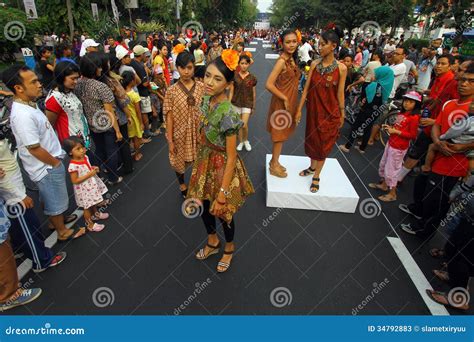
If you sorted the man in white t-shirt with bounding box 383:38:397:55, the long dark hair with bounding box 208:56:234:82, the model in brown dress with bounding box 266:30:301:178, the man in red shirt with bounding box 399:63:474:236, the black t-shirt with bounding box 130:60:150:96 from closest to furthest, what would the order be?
the long dark hair with bounding box 208:56:234:82
the man in red shirt with bounding box 399:63:474:236
the model in brown dress with bounding box 266:30:301:178
the black t-shirt with bounding box 130:60:150:96
the man in white t-shirt with bounding box 383:38:397:55

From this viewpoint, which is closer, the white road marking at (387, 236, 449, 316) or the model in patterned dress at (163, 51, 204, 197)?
the white road marking at (387, 236, 449, 316)

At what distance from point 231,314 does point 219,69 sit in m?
1.79

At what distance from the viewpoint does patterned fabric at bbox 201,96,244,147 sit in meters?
1.85

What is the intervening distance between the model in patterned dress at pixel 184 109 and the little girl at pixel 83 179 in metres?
0.84

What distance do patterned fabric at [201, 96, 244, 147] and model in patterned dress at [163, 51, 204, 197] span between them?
0.67m

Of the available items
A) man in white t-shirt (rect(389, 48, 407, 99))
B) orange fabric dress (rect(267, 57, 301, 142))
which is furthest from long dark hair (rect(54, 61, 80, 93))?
man in white t-shirt (rect(389, 48, 407, 99))

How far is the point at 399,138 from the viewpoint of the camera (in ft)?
11.0

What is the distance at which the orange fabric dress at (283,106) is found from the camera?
3014 millimetres

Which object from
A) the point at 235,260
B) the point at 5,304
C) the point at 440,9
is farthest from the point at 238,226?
the point at 440,9

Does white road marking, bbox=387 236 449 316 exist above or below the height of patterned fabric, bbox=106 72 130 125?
below

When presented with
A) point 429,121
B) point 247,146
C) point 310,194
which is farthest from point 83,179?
point 429,121

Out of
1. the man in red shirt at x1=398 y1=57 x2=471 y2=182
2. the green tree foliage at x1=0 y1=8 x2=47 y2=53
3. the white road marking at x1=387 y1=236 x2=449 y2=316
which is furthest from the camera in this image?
the green tree foliage at x1=0 y1=8 x2=47 y2=53

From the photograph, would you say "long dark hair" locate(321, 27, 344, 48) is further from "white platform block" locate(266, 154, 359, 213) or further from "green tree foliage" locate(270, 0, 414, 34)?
"green tree foliage" locate(270, 0, 414, 34)

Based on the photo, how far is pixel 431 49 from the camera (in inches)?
241
